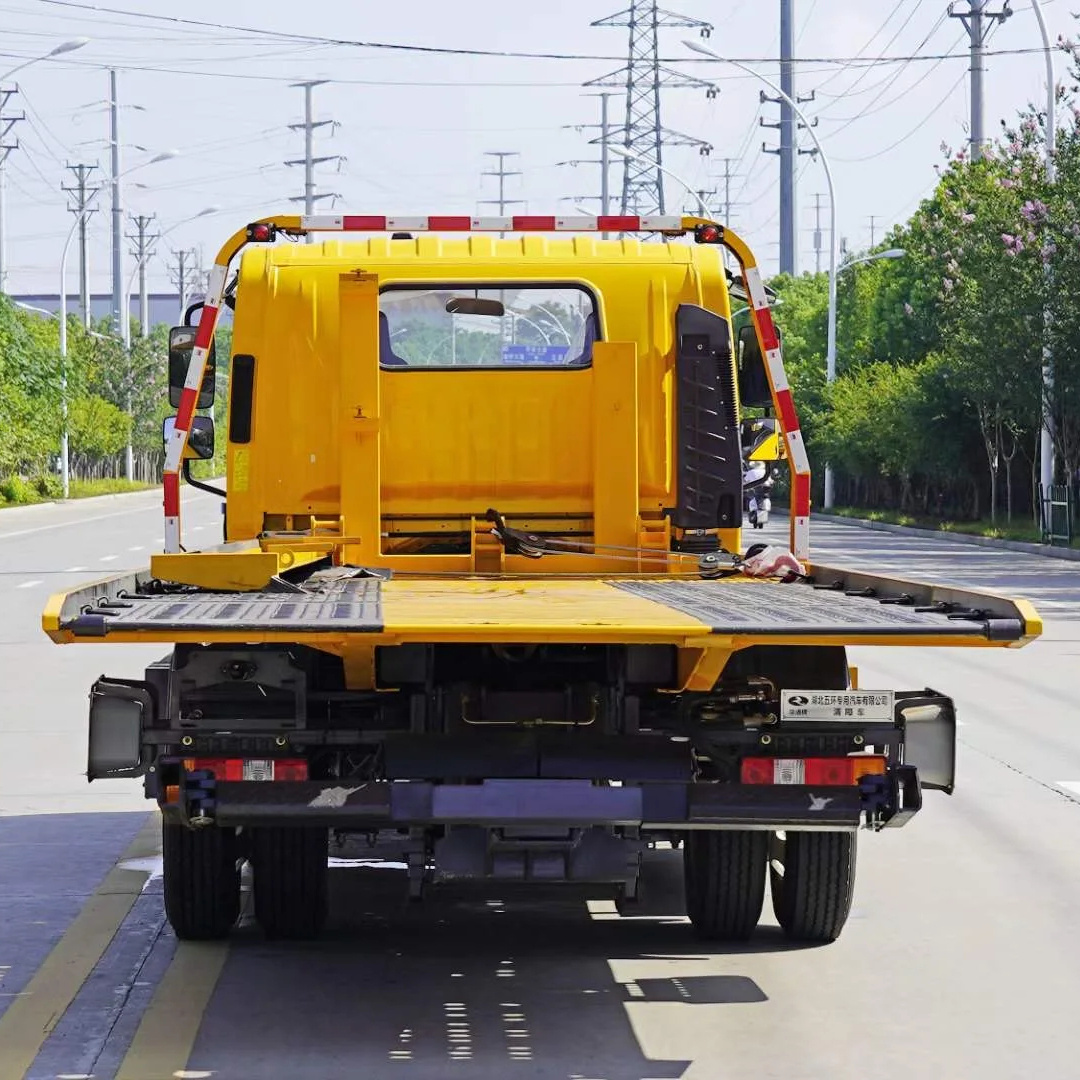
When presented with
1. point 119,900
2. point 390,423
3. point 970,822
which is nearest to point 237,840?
point 119,900

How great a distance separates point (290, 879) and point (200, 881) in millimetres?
290

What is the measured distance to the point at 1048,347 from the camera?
40.7 meters

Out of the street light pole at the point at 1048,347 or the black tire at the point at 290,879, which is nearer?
the black tire at the point at 290,879

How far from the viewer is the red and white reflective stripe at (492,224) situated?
989 centimetres

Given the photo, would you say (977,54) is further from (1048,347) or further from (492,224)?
(492,224)

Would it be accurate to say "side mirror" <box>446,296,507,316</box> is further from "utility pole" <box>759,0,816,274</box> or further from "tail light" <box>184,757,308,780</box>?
"utility pole" <box>759,0,816,274</box>

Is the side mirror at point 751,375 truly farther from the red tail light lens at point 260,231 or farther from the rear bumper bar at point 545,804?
the rear bumper bar at point 545,804

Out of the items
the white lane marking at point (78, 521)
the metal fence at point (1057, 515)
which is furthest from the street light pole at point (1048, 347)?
the white lane marking at point (78, 521)

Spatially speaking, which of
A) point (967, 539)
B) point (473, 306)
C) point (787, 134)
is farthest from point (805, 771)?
point (787, 134)

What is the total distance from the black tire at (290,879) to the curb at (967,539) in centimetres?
3099

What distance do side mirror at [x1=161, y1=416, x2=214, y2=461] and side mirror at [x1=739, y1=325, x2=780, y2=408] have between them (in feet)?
7.70

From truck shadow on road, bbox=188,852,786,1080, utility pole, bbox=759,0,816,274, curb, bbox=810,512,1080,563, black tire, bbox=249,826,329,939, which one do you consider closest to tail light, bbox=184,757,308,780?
truck shadow on road, bbox=188,852,786,1080

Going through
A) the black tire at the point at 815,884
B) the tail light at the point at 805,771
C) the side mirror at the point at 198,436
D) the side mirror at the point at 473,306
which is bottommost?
the black tire at the point at 815,884

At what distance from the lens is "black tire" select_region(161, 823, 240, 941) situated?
759 cm
